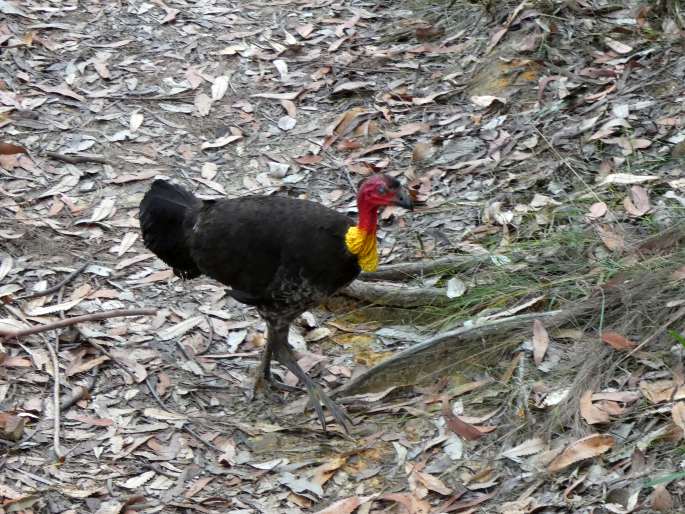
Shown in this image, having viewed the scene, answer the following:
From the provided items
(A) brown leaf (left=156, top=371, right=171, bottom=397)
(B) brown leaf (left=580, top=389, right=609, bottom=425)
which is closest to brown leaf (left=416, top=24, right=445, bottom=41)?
(A) brown leaf (left=156, top=371, right=171, bottom=397)

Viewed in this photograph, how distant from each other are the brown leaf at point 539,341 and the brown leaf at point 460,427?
1.57ft

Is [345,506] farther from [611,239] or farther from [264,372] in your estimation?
[611,239]

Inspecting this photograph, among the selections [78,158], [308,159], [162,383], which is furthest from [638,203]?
[78,158]

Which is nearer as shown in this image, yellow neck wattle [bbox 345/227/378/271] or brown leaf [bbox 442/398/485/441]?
brown leaf [bbox 442/398/485/441]

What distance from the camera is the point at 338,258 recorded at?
5.38m

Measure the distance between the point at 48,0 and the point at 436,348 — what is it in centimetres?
555

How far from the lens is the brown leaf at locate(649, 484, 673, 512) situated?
13.2 ft

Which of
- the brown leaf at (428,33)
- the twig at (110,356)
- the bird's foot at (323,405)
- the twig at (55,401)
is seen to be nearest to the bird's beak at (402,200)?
the bird's foot at (323,405)

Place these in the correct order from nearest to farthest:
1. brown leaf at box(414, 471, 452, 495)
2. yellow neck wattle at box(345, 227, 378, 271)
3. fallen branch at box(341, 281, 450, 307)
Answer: brown leaf at box(414, 471, 452, 495) < yellow neck wattle at box(345, 227, 378, 271) < fallen branch at box(341, 281, 450, 307)

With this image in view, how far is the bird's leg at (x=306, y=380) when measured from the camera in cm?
551

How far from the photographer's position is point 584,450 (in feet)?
14.6

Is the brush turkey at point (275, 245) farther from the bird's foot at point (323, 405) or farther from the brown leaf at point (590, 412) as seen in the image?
the brown leaf at point (590, 412)

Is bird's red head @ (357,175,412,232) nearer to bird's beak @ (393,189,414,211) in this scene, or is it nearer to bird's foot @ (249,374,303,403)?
bird's beak @ (393,189,414,211)

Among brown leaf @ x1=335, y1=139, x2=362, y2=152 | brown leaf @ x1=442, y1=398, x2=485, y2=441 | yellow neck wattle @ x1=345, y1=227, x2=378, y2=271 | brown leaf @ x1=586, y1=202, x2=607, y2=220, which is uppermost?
yellow neck wattle @ x1=345, y1=227, x2=378, y2=271
